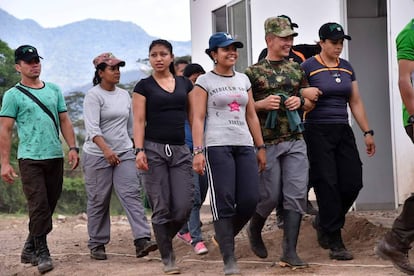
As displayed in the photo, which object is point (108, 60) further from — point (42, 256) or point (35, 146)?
point (42, 256)

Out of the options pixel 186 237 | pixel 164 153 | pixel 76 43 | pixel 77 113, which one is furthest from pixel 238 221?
pixel 76 43

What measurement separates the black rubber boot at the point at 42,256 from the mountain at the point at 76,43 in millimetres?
20736

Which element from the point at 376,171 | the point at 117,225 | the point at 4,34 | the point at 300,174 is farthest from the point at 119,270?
the point at 4,34

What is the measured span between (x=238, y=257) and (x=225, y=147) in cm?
171

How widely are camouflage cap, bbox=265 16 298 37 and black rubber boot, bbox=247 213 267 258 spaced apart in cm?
156

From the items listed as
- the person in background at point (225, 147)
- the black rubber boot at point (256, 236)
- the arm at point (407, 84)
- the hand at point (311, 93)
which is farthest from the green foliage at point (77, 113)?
the arm at point (407, 84)

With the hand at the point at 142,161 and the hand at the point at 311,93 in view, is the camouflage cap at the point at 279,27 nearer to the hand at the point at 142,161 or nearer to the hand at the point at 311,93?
the hand at the point at 311,93

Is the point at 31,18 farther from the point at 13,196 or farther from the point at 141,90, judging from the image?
the point at 141,90

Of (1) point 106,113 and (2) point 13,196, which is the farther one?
(2) point 13,196

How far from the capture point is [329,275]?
7.19 meters

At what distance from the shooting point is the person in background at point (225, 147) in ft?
24.4

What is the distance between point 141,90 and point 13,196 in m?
12.8

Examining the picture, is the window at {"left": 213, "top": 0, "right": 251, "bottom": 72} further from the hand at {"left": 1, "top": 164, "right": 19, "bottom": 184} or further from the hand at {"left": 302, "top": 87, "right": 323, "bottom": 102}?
the hand at {"left": 302, "top": 87, "right": 323, "bottom": 102}

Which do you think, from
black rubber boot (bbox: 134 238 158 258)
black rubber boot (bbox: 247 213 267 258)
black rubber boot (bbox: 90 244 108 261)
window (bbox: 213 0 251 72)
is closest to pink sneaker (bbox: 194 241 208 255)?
black rubber boot (bbox: 134 238 158 258)
